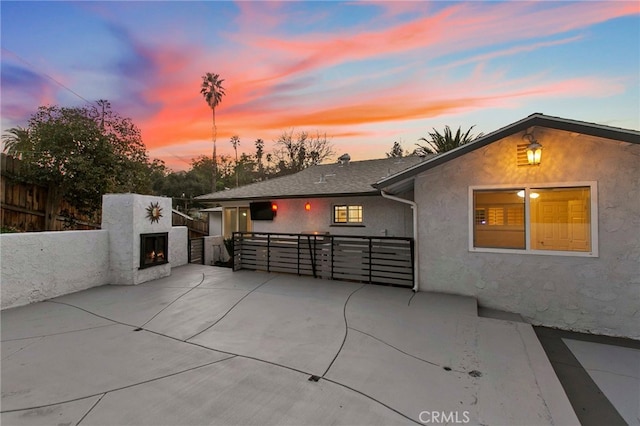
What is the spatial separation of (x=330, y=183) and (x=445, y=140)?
31.1 feet

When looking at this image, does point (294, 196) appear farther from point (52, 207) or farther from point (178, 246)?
point (52, 207)

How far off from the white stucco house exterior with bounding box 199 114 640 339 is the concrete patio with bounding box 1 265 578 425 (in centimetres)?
94

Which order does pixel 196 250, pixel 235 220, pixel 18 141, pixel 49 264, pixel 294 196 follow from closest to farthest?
pixel 49 264
pixel 294 196
pixel 196 250
pixel 18 141
pixel 235 220

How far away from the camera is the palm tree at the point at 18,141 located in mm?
9328

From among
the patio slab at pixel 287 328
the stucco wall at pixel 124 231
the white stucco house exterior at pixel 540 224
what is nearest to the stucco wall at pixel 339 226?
the white stucco house exterior at pixel 540 224

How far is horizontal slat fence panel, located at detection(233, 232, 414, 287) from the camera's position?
6.80m

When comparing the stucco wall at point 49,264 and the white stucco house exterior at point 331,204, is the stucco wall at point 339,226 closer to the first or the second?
the white stucco house exterior at point 331,204

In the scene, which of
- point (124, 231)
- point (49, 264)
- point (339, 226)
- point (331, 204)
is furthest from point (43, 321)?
point (331, 204)

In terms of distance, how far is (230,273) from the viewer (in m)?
8.39

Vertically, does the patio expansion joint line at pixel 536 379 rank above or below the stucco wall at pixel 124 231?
below

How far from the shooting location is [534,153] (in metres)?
5.09

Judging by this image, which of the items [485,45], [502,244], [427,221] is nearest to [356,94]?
[485,45]

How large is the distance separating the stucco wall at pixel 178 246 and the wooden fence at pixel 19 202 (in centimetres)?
→ 347

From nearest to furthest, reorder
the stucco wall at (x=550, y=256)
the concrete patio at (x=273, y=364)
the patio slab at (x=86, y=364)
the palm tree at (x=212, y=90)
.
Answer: the concrete patio at (x=273, y=364), the patio slab at (x=86, y=364), the stucco wall at (x=550, y=256), the palm tree at (x=212, y=90)
